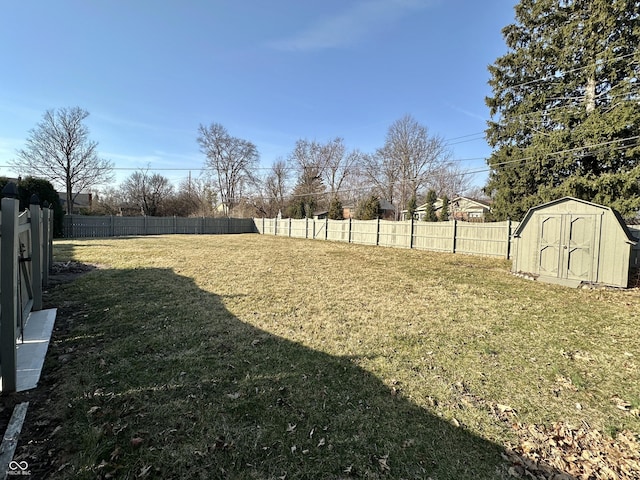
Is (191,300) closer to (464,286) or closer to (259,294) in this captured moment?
(259,294)

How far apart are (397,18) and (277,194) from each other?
3000 centimetres

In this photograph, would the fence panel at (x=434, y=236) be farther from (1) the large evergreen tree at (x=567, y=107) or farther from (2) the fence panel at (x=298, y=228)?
(2) the fence panel at (x=298, y=228)

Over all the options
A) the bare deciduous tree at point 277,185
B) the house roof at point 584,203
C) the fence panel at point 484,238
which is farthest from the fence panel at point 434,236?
the bare deciduous tree at point 277,185

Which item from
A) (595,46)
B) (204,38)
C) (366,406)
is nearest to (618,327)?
(366,406)

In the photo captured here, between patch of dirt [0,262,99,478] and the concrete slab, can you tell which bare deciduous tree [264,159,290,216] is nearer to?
the concrete slab

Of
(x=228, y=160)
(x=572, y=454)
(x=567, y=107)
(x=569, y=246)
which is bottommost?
(x=572, y=454)

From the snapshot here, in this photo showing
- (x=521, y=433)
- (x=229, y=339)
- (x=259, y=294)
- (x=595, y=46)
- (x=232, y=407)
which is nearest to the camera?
(x=521, y=433)

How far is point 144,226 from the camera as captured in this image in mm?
26078

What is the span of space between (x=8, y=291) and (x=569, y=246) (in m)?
9.99

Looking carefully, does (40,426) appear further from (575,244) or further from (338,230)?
(338,230)

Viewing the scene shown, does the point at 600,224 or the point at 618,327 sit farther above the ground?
the point at 600,224

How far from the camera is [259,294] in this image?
20.3 ft

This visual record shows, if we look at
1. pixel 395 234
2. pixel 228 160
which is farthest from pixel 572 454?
pixel 228 160

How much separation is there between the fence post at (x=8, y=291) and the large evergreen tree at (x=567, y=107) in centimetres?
1743
